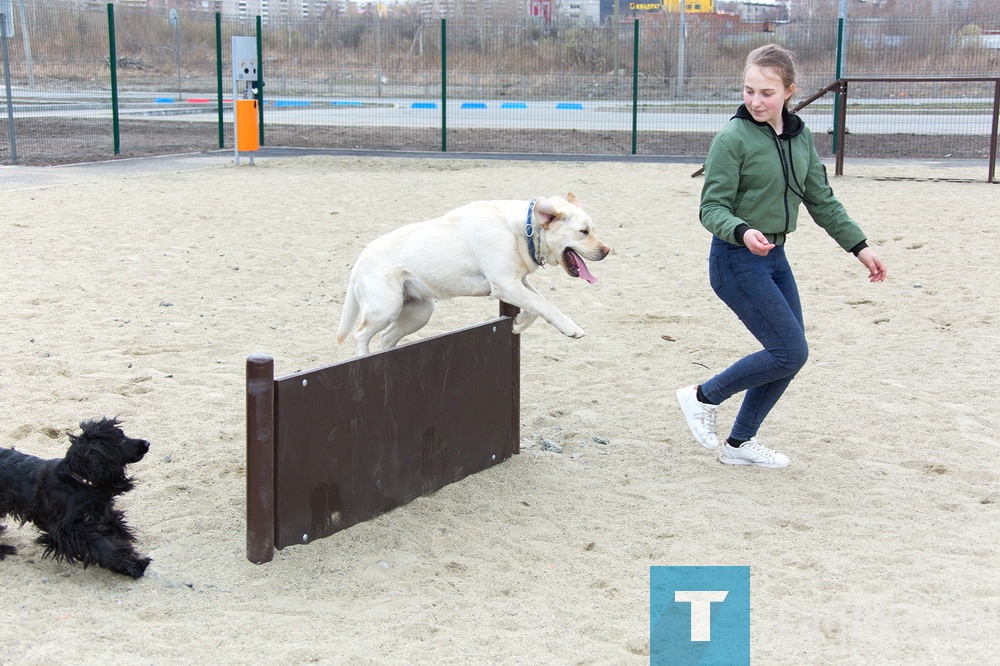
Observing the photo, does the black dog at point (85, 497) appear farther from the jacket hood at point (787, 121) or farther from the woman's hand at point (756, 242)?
the jacket hood at point (787, 121)

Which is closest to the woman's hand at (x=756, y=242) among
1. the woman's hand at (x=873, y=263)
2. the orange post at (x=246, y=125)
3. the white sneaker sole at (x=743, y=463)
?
the woman's hand at (x=873, y=263)

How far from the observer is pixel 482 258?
4797mm

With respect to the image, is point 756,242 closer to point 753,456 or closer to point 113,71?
point 753,456

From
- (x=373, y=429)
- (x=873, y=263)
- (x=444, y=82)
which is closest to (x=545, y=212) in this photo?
(x=373, y=429)

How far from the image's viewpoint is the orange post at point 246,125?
1527 centimetres

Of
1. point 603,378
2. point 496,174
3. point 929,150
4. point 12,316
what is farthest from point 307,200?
point 929,150

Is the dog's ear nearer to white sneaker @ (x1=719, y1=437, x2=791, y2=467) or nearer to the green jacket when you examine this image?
the green jacket

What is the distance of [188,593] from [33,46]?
17.0 metres

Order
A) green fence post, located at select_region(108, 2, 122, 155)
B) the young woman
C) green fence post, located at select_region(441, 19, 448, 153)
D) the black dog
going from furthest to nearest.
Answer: green fence post, located at select_region(441, 19, 448, 153)
green fence post, located at select_region(108, 2, 122, 155)
the young woman
the black dog

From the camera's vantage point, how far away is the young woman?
14.4ft

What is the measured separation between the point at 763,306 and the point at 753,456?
33.3 inches

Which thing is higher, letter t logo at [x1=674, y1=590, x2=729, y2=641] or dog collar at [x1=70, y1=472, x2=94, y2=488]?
dog collar at [x1=70, y1=472, x2=94, y2=488]

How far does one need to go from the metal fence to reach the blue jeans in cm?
1317

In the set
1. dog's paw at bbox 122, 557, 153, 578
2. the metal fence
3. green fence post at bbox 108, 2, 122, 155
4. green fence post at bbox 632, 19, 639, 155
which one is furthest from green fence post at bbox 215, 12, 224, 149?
dog's paw at bbox 122, 557, 153, 578
